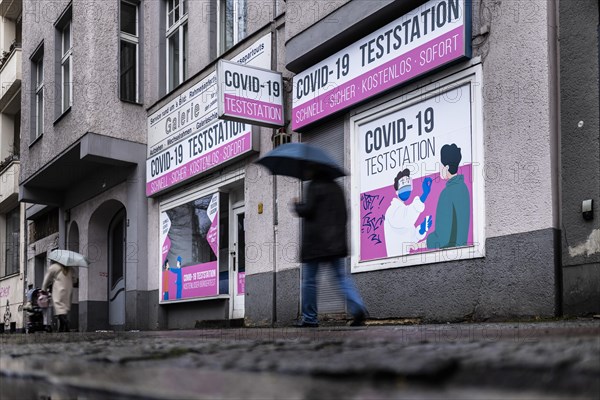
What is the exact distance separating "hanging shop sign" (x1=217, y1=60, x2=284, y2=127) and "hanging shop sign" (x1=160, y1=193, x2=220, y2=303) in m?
2.91

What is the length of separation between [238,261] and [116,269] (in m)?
6.53

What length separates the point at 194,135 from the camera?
585 inches

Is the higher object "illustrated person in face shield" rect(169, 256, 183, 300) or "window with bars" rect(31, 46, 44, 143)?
"window with bars" rect(31, 46, 44, 143)

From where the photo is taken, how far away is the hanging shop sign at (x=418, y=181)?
29.3ft

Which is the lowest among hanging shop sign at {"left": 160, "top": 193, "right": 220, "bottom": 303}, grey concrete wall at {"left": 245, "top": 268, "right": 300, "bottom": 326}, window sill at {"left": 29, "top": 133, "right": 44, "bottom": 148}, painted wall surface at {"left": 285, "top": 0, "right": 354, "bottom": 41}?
grey concrete wall at {"left": 245, "top": 268, "right": 300, "bottom": 326}

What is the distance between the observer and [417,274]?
9.38m

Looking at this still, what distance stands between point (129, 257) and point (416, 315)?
30.3 feet

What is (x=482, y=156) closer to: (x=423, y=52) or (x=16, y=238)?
(x=423, y=52)

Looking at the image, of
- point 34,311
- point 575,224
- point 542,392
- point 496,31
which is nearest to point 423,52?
point 496,31

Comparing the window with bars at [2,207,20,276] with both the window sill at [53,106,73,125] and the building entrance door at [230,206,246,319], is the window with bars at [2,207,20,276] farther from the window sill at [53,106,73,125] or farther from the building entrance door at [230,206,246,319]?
the building entrance door at [230,206,246,319]

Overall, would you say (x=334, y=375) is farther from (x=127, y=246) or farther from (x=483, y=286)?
(x=127, y=246)

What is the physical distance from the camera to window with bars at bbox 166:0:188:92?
1642 centimetres

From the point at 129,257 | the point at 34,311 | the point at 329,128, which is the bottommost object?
the point at 34,311

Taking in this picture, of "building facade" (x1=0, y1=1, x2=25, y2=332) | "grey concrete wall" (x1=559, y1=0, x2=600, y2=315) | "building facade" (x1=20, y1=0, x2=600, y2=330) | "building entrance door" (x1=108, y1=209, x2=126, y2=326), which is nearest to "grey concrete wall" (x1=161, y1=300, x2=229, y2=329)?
"building facade" (x1=20, y1=0, x2=600, y2=330)
